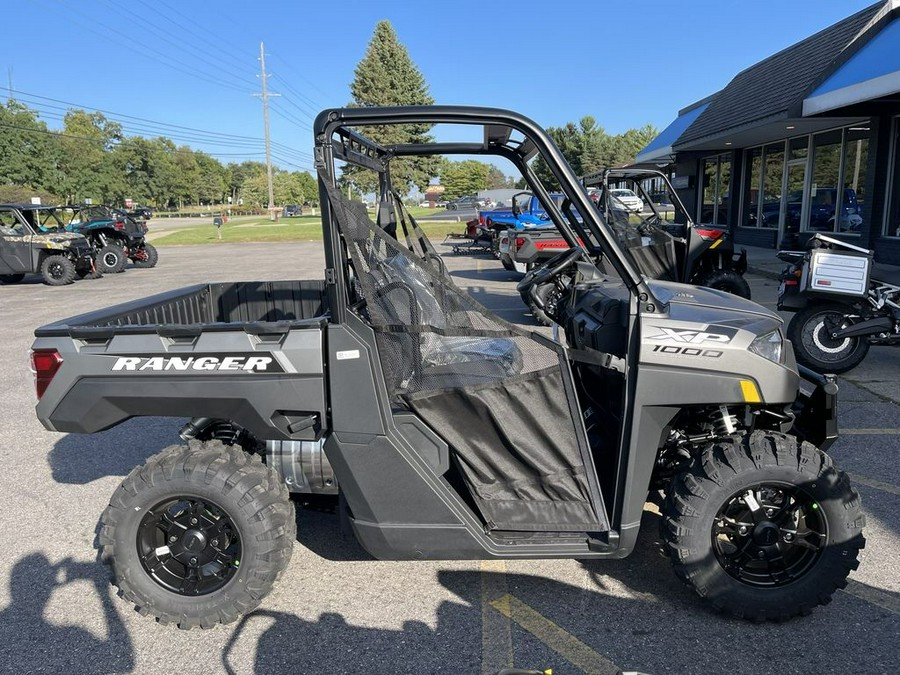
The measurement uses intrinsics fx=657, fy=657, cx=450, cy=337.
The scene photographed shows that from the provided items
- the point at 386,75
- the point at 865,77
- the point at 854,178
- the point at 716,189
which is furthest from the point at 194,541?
the point at 386,75

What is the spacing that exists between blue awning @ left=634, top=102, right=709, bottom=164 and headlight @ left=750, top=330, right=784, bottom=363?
20.9m

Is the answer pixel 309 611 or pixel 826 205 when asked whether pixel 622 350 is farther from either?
pixel 826 205

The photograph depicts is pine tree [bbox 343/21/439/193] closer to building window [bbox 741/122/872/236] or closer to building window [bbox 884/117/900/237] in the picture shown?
building window [bbox 741/122/872/236]

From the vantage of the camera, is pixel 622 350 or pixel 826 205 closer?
pixel 622 350

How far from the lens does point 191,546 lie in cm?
282

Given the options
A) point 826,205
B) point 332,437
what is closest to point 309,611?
point 332,437

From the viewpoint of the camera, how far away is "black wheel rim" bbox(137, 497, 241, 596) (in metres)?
2.82

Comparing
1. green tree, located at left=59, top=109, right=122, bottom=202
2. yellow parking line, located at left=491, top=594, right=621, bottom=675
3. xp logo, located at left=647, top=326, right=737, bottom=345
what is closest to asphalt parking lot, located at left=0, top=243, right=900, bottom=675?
yellow parking line, located at left=491, top=594, right=621, bottom=675

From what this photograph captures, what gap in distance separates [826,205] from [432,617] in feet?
55.1

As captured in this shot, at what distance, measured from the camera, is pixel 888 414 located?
5457mm

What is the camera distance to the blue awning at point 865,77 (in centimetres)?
1080

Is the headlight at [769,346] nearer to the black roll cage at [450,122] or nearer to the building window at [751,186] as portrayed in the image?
the black roll cage at [450,122]

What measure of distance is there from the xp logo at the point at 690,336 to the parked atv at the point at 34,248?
16.9 meters

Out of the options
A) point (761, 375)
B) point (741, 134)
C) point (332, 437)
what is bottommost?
point (332, 437)
